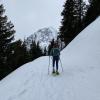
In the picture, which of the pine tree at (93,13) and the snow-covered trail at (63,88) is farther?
the pine tree at (93,13)

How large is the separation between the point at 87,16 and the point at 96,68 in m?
39.5

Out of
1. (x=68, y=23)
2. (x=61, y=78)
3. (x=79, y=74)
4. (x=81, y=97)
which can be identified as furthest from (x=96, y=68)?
(x=68, y=23)

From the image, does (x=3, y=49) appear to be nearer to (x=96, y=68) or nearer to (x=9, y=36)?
(x=9, y=36)

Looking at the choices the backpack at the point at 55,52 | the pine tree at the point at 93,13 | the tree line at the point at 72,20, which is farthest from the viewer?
the tree line at the point at 72,20

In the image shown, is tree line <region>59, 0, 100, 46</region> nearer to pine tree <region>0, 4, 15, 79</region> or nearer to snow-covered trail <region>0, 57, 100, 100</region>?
pine tree <region>0, 4, 15, 79</region>

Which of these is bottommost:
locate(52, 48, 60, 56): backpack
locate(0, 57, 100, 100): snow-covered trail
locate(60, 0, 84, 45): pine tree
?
locate(0, 57, 100, 100): snow-covered trail

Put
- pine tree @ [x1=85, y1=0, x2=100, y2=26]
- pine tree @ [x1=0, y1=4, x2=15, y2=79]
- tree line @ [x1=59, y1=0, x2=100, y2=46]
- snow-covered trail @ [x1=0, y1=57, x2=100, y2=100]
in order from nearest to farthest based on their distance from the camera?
snow-covered trail @ [x1=0, y1=57, x2=100, y2=100], pine tree @ [x1=0, y1=4, x2=15, y2=79], pine tree @ [x1=85, y1=0, x2=100, y2=26], tree line @ [x1=59, y1=0, x2=100, y2=46]

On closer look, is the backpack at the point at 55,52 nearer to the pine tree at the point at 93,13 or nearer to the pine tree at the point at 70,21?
the pine tree at the point at 93,13

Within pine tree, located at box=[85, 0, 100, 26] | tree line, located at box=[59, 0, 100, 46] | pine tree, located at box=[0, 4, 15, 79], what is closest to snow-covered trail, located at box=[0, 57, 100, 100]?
pine tree, located at box=[0, 4, 15, 79]

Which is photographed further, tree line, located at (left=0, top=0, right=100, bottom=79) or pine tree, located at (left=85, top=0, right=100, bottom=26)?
pine tree, located at (left=85, top=0, right=100, bottom=26)

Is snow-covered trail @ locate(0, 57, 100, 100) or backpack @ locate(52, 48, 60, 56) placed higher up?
backpack @ locate(52, 48, 60, 56)

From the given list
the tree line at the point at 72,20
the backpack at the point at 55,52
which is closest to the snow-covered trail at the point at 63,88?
the backpack at the point at 55,52

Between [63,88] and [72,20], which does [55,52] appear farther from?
[72,20]

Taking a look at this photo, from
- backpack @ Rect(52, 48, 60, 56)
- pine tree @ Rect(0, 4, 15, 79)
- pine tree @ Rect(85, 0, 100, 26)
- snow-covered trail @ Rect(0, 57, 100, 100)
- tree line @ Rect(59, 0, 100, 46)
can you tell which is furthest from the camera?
tree line @ Rect(59, 0, 100, 46)
